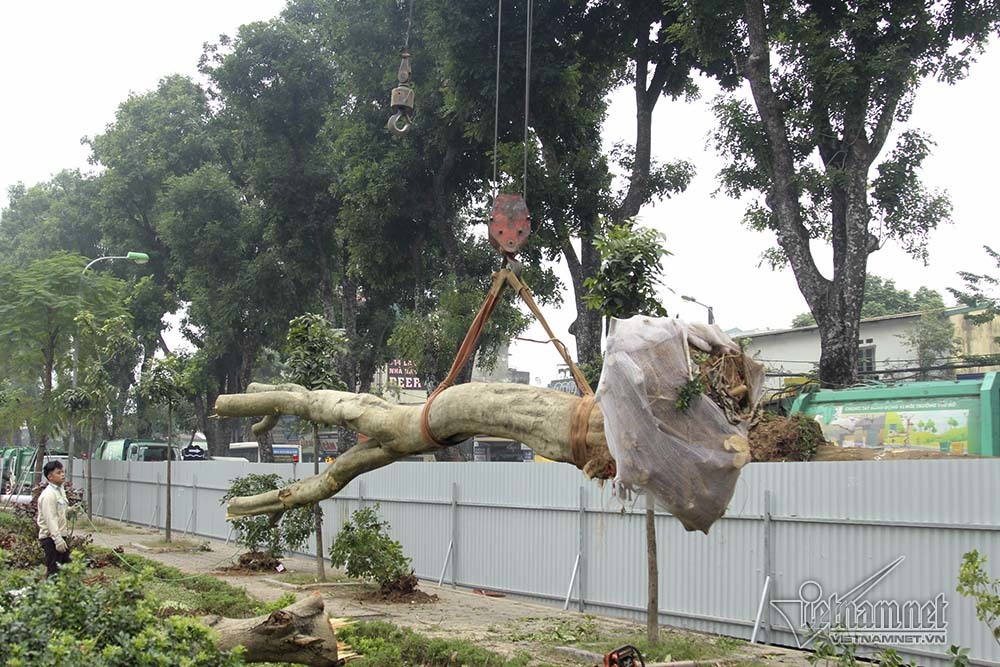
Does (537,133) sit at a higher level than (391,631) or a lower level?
higher

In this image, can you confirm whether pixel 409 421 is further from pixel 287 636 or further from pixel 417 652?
pixel 417 652

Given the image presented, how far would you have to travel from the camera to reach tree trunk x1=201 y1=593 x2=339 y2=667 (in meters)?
7.02

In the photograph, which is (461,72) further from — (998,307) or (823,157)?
(998,307)

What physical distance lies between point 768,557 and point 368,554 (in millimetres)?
6170

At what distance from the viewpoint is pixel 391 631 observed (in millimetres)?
10820

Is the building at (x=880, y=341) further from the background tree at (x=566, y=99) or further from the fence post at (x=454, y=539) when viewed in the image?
the fence post at (x=454, y=539)

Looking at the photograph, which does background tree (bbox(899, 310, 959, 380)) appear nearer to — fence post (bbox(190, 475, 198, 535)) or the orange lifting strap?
fence post (bbox(190, 475, 198, 535))

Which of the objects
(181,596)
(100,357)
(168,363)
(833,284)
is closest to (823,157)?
(833,284)

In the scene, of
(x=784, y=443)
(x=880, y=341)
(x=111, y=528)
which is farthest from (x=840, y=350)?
(x=880, y=341)

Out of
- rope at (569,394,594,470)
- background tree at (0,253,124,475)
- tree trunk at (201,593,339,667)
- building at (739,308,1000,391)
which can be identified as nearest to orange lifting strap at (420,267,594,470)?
rope at (569,394,594,470)

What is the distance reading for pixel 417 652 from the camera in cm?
989

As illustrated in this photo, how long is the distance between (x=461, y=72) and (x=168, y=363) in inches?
401

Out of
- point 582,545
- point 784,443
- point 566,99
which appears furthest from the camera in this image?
point 566,99

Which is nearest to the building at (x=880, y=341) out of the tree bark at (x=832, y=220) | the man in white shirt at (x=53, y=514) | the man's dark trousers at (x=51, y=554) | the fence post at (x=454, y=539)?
the tree bark at (x=832, y=220)
